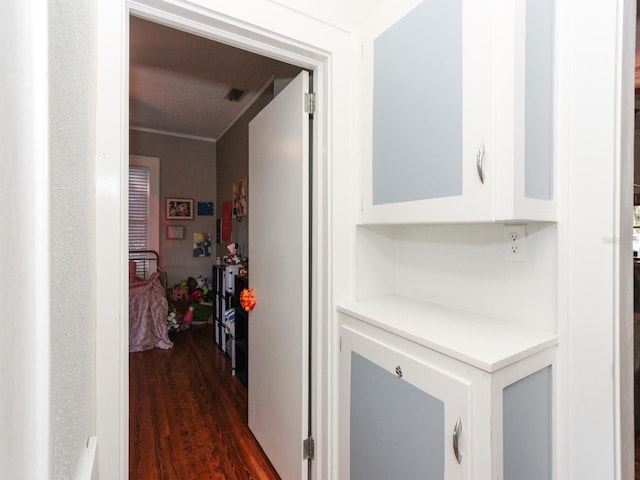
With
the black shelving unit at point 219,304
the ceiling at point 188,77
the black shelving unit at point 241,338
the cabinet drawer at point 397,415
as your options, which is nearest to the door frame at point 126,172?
the cabinet drawer at point 397,415

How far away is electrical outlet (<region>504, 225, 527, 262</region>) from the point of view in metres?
1.04

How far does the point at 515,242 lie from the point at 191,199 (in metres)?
4.22

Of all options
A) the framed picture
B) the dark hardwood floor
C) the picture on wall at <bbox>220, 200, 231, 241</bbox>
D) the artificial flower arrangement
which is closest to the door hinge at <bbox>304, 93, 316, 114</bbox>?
the dark hardwood floor

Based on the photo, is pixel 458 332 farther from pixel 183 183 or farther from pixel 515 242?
pixel 183 183

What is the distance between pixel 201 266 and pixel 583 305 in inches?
169

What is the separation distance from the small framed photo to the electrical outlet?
4.12 m

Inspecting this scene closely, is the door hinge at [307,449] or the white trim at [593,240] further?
the door hinge at [307,449]

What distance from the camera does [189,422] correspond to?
85.4 inches

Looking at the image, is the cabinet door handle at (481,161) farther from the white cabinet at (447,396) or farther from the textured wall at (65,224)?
the textured wall at (65,224)

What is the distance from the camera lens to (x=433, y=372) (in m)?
0.91

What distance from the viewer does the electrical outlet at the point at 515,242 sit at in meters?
1.04

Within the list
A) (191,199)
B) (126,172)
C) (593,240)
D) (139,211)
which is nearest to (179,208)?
(191,199)

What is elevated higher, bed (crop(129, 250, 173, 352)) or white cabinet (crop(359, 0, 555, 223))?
white cabinet (crop(359, 0, 555, 223))

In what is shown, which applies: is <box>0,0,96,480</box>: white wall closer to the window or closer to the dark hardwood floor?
the dark hardwood floor
